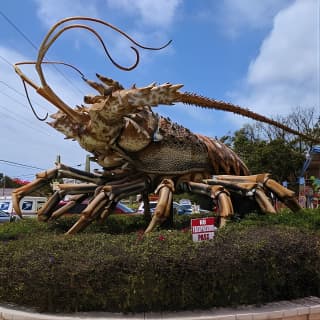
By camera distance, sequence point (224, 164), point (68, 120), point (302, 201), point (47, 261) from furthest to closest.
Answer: point (302, 201) → point (224, 164) → point (68, 120) → point (47, 261)

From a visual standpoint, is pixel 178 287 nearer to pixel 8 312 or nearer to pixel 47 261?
pixel 47 261

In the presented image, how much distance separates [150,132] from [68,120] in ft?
4.34

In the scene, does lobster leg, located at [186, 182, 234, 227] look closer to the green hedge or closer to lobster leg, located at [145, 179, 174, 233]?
lobster leg, located at [145, 179, 174, 233]

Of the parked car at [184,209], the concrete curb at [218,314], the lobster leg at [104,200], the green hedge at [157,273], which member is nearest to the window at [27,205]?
the parked car at [184,209]

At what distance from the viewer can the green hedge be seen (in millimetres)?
3990

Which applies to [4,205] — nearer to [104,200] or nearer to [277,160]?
[104,200]

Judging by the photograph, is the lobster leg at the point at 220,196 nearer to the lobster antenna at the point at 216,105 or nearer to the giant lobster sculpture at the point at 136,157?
the giant lobster sculpture at the point at 136,157

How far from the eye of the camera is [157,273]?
3.99m

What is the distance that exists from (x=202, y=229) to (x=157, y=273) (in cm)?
103

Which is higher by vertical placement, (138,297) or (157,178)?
(157,178)

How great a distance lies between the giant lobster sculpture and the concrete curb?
1.88m

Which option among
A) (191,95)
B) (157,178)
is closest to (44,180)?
(157,178)

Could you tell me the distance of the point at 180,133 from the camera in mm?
7113

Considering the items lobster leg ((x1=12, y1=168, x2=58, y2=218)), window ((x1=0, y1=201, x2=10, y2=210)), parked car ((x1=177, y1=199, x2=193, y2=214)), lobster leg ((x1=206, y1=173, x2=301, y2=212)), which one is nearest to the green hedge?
lobster leg ((x1=206, y1=173, x2=301, y2=212))
